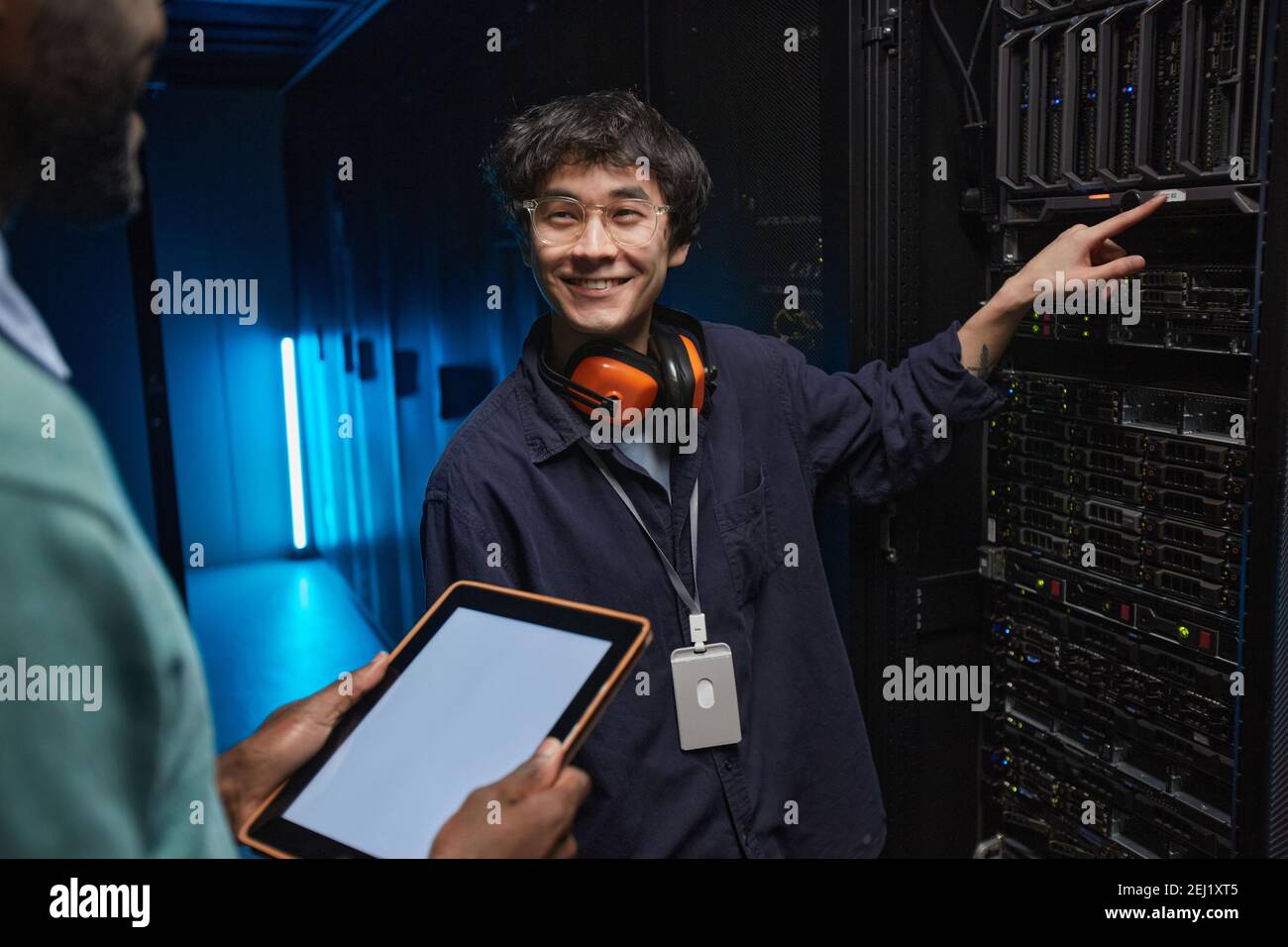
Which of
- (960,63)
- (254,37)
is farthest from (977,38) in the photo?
(254,37)

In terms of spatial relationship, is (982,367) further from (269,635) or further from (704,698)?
(269,635)

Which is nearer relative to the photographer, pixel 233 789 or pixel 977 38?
pixel 233 789

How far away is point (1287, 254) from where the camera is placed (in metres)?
1.45

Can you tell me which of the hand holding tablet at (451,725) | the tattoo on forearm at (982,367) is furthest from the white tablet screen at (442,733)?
the tattoo on forearm at (982,367)

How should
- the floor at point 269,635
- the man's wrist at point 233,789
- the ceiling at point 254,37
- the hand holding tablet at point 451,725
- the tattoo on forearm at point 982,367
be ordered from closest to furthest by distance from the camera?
the hand holding tablet at point 451,725 → the man's wrist at point 233,789 → the tattoo on forearm at point 982,367 → the ceiling at point 254,37 → the floor at point 269,635

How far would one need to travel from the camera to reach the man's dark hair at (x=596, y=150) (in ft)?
5.50

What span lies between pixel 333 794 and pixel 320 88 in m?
4.64

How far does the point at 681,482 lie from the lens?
1.71m

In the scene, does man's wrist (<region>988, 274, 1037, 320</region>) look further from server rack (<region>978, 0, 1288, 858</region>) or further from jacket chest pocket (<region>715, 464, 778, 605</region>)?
jacket chest pocket (<region>715, 464, 778, 605</region>)

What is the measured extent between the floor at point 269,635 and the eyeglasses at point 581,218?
12.7 feet

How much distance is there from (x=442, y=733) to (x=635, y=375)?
27.8 inches

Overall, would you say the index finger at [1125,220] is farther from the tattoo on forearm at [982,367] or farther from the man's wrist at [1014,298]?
the tattoo on forearm at [982,367]

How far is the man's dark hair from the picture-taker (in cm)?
168

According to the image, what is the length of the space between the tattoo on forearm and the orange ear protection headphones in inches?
19.0
